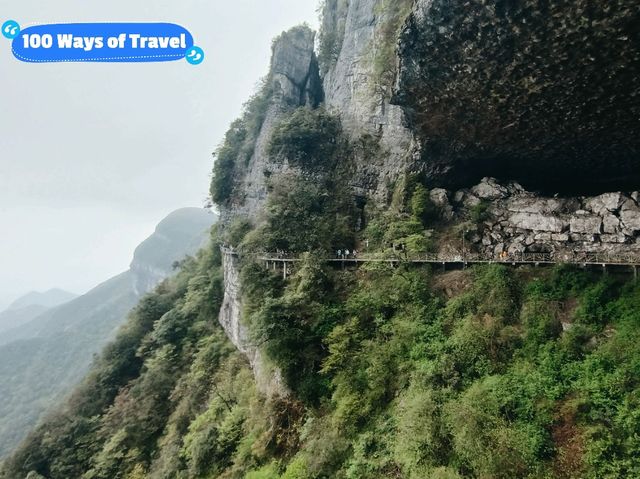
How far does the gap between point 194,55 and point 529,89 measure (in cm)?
1619

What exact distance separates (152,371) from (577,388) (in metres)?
26.6

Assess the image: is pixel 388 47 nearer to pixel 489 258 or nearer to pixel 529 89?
pixel 529 89

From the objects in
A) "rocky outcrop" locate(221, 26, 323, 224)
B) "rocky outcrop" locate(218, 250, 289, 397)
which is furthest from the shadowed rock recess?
"rocky outcrop" locate(218, 250, 289, 397)

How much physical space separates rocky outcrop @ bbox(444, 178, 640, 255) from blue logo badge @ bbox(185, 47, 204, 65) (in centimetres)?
1612

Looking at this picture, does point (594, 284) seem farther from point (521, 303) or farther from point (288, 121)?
point (288, 121)

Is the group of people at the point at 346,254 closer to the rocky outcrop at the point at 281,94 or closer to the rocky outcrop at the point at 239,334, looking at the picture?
the rocky outcrop at the point at 239,334

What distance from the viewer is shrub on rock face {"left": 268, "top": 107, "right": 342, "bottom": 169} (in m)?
25.4

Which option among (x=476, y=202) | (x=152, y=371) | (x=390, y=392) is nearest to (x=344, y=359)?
(x=390, y=392)

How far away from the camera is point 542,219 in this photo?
55.5 feet

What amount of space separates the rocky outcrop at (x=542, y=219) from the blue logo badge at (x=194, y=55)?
16.1 metres

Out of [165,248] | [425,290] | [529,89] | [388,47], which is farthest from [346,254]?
[165,248]

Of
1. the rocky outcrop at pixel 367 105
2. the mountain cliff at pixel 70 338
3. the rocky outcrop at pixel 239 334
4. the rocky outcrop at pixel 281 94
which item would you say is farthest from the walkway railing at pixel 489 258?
the mountain cliff at pixel 70 338

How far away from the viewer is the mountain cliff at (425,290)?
9.98 meters

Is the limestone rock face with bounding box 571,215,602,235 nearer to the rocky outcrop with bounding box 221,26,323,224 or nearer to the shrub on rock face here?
the shrub on rock face
